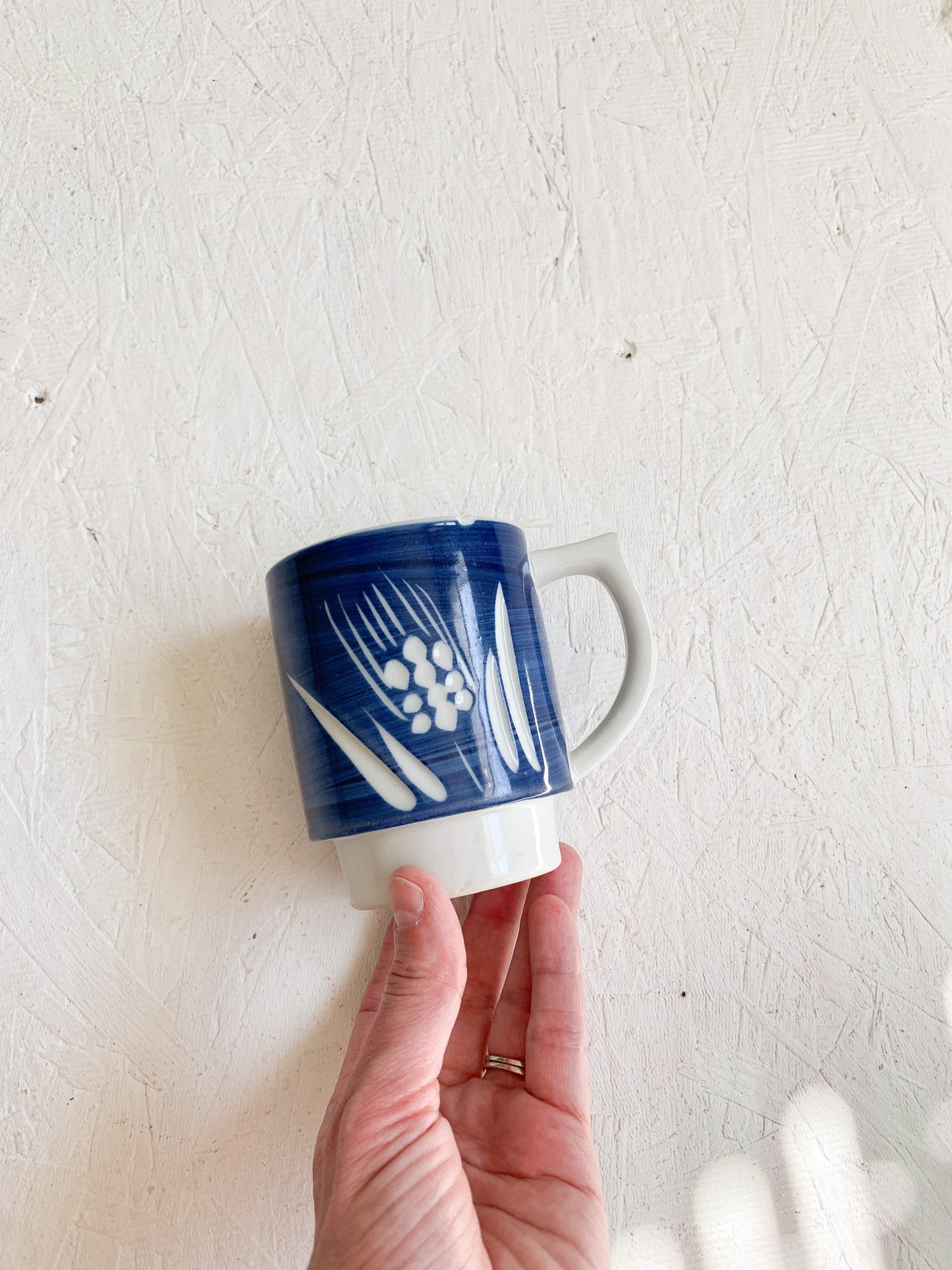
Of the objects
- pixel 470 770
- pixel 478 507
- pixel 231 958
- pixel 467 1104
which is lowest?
pixel 467 1104

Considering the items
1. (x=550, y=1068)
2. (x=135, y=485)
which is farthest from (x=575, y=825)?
Answer: (x=135, y=485)

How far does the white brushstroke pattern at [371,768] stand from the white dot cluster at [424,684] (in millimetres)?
27

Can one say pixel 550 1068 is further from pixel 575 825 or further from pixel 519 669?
pixel 519 669

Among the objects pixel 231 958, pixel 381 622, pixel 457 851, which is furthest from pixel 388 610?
pixel 231 958

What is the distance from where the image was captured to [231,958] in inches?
22.4

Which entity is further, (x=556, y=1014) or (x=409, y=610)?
(x=556, y=1014)

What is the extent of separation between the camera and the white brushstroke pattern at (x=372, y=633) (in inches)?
17.5

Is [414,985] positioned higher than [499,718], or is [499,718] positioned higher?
[499,718]

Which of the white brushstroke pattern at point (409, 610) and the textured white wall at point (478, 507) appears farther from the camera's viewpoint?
the textured white wall at point (478, 507)

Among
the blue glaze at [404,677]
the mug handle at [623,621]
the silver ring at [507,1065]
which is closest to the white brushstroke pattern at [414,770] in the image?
the blue glaze at [404,677]

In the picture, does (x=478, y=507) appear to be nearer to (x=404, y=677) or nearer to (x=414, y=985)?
(x=404, y=677)

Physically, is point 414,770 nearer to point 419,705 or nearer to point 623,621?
point 419,705

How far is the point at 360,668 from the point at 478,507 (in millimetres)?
194

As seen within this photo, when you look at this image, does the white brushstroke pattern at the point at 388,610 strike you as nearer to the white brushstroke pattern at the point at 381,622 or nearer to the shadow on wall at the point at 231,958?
the white brushstroke pattern at the point at 381,622
